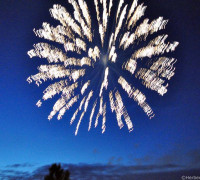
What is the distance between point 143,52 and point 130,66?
73.8 inches

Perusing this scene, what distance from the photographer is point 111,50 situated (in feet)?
62.6

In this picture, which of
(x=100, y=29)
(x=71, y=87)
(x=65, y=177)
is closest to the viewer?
(x=65, y=177)

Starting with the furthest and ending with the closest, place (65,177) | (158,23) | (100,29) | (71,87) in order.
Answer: (71,87) → (100,29) → (158,23) → (65,177)

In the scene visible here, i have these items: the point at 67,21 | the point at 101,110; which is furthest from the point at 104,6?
the point at 101,110

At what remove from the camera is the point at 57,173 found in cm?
1370

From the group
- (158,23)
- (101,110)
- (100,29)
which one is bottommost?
(101,110)

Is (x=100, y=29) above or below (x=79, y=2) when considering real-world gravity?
below

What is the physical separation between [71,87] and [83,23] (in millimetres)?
→ 7012

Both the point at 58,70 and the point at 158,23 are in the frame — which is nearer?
the point at 158,23

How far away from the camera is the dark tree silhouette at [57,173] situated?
44.6 ft

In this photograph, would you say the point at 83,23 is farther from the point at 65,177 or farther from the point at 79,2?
the point at 65,177

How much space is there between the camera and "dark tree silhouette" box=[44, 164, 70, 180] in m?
13.6

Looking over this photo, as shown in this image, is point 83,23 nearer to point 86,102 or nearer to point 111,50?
point 111,50

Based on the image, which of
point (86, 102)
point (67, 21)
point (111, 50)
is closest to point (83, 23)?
point (67, 21)
